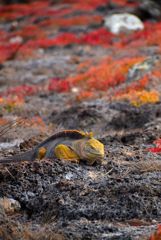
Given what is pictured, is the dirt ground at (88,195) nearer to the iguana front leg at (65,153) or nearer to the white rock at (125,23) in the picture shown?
the iguana front leg at (65,153)

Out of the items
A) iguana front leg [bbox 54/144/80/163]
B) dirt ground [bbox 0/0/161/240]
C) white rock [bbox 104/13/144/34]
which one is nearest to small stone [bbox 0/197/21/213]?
dirt ground [bbox 0/0/161/240]

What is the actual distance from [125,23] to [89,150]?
2489 centimetres

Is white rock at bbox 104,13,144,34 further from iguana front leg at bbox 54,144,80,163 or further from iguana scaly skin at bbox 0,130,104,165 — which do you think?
iguana front leg at bbox 54,144,80,163

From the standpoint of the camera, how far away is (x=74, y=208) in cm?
828

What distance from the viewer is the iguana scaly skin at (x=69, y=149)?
9422 mm

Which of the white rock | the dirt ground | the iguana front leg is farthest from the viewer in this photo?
the white rock

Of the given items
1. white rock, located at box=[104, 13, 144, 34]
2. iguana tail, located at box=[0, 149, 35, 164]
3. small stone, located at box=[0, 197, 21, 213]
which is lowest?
white rock, located at box=[104, 13, 144, 34]

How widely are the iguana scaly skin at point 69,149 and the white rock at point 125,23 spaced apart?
24015mm

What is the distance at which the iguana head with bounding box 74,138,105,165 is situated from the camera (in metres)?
9.37

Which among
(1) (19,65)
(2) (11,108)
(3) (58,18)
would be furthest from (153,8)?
(2) (11,108)

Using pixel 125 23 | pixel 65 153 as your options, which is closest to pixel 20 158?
pixel 65 153

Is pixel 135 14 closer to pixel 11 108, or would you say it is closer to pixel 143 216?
pixel 11 108

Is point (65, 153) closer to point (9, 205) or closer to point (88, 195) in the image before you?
point (88, 195)

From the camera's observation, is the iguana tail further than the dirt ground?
Yes
